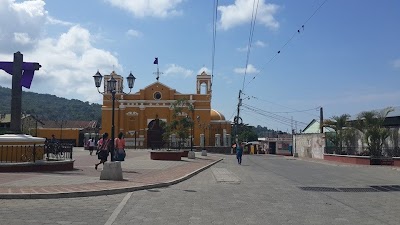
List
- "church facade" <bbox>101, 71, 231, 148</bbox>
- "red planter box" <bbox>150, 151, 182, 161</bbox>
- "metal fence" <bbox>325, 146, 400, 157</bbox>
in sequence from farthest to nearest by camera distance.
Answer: "church facade" <bbox>101, 71, 231, 148</bbox>, "red planter box" <bbox>150, 151, 182, 161</bbox>, "metal fence" <bbox>325, 146, 400, 157</bbox>

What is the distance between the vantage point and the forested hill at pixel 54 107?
160375 mm

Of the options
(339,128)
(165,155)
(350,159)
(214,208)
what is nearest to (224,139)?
(339,128)

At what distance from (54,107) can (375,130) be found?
165 metres

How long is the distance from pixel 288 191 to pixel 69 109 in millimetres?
183755

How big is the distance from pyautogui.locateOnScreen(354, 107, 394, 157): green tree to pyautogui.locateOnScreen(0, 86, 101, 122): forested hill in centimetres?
13340

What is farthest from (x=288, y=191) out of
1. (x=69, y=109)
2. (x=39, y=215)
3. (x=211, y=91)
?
(x=69, y=109)

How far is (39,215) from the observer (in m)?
8.96

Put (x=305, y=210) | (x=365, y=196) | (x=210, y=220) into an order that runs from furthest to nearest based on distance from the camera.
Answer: (x=365, y=196)
(x=305, y=210)
(x=210, y=220)

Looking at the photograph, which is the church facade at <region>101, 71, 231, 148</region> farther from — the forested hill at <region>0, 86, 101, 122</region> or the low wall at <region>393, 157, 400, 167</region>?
the forested hill at <region>0, 86, 101, 122</region>

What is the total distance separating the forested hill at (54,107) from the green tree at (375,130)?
13340 centimetres

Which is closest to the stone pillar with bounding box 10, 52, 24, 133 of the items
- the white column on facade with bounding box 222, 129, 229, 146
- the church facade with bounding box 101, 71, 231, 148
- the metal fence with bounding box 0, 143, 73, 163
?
the metal fence with bounding box 0, 143, 73, 163

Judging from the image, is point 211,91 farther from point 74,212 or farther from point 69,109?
point 69,109

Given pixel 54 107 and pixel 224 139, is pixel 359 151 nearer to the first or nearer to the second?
pixel 224 139

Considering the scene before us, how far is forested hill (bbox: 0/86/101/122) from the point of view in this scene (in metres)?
160
